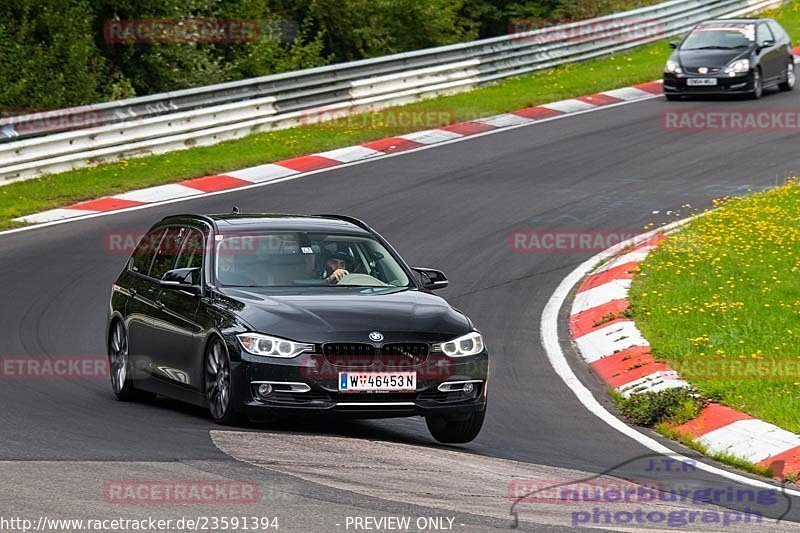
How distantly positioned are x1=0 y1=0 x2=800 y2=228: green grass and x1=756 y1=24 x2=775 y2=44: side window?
274 cm

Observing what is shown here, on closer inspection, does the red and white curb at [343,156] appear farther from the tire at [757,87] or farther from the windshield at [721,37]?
the tire at [757,87]

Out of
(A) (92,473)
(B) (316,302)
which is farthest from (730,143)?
(A) (92,473)

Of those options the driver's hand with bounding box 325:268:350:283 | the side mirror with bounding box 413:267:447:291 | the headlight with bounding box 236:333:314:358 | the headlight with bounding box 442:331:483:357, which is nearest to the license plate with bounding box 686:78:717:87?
the side mirror with bounding box 413:267:447:291

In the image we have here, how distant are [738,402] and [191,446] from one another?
4340 mm

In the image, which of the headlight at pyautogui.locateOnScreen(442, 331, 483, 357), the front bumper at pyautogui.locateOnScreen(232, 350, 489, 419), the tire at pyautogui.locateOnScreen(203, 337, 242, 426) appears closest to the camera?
the front bumper at pyautogui.locateOnScreen(232, 350, 489, 419)

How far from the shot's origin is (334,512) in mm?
7262

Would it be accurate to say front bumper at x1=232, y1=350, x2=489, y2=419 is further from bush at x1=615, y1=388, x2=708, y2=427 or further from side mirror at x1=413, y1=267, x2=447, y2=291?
bush at x1=615, y1=388, x2=708, y2=427

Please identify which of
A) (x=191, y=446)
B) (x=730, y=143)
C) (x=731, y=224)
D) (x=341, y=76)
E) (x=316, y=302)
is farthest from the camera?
(x=341, y=76)

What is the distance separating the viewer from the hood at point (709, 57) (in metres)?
28.0

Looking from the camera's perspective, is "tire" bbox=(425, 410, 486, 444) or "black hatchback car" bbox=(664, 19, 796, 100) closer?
"tire" bbox=(425, 410, 486, 444)

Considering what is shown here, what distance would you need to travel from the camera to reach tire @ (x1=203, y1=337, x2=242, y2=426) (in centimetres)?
956

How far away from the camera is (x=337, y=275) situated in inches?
416

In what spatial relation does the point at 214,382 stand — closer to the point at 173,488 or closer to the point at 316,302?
the point at 316,302

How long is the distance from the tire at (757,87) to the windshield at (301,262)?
61.7 feet
